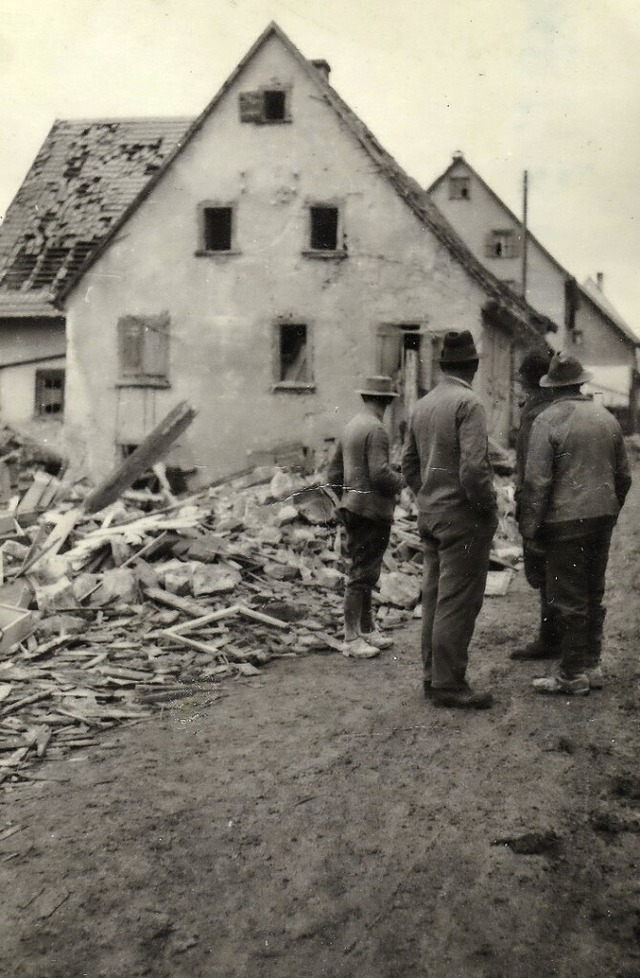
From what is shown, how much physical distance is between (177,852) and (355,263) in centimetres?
1754

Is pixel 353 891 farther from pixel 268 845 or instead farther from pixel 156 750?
pixel 156 750

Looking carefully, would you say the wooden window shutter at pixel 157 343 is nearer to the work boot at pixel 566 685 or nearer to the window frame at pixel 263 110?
the window frame at pixel 263 110

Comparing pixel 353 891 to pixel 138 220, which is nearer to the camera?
pixel 353 891

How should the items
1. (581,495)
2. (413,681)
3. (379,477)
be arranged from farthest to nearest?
(379,477) → (413,681) → (581,495)

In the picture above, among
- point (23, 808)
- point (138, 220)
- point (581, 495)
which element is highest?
point (138, 220)

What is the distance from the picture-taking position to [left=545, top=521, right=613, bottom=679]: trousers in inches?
216

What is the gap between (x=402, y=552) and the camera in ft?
37.4

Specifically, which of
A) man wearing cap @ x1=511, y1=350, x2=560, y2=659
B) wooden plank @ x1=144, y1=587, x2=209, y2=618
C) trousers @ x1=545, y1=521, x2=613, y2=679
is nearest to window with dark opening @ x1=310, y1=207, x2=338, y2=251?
wooden plank @ x1=144, y1=587, x2=209, y2=618

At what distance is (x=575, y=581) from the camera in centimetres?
552

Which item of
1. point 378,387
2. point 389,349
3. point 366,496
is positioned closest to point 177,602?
point 366,496

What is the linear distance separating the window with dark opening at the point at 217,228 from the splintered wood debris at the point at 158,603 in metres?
9.98

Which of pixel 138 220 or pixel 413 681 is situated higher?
pixel 138 220

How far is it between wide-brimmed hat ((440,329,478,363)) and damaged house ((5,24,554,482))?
44.5 feet

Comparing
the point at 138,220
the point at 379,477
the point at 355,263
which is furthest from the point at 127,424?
the point at 379,477
